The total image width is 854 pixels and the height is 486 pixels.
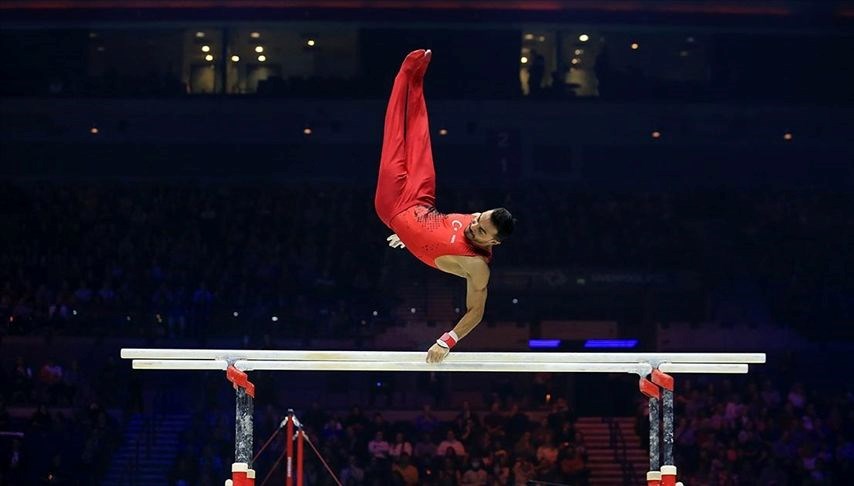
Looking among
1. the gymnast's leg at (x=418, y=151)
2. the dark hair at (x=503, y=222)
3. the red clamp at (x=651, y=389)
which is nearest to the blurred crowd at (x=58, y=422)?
the gymnast's leg at (x=418, y=151)

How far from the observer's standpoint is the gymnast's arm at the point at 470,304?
6.65m

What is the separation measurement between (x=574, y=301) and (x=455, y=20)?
529 cm

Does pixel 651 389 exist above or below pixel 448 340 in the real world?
below

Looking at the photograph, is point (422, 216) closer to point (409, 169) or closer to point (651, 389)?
point (409, 169)

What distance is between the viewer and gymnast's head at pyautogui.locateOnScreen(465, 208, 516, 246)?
21.1 feet

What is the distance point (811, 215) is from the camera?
780 inches

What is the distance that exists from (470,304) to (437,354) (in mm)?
365

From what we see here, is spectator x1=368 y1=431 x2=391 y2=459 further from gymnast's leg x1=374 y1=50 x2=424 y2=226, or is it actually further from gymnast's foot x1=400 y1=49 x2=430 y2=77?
gymnast's foot x1=400 y1=49 x2=430 y2=77

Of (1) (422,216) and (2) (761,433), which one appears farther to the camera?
(2) (761,433)

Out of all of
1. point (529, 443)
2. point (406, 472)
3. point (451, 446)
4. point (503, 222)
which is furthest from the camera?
point (529, 443)

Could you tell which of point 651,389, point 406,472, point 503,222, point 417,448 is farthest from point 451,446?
point 503,222

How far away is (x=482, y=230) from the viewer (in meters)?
6.55

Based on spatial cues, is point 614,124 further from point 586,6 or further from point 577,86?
point 586,6

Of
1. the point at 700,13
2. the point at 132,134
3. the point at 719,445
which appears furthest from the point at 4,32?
the point at 719,445
